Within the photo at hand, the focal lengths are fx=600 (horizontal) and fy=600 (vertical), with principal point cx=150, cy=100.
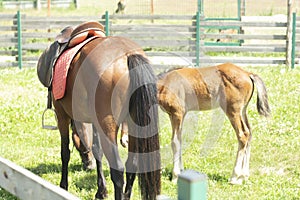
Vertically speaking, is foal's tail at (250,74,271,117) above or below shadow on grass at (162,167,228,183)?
above

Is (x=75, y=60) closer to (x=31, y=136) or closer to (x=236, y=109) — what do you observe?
(x=236, y=109)

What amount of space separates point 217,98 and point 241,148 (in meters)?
0.73

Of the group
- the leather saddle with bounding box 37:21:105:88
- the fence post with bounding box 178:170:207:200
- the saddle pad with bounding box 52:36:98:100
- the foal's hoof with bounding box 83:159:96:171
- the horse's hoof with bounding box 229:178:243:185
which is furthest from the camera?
the foal's hoof with bounding box 83:159:96:171

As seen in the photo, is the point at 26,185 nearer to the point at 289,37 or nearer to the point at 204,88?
the point at 204,88

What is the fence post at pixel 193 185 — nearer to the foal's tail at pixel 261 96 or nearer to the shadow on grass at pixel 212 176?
the shadow on grass at pixel 212 176

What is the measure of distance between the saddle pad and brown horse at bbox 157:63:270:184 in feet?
5.17

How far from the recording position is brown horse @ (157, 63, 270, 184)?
737 cm

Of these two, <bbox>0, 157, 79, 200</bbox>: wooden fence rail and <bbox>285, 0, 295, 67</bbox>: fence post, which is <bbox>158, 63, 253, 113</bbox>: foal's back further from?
<bbox>285, 0, 295, 67</bbox>: fence post

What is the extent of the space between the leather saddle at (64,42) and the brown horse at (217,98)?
1.37 m

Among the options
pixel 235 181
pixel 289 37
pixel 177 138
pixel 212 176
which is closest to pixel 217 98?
pixel 177 138

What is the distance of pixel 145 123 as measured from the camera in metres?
5.72

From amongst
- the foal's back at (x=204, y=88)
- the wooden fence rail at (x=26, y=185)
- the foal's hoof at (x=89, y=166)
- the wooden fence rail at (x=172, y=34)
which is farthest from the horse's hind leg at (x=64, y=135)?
the wooden fence rail at (x=172, y=34)

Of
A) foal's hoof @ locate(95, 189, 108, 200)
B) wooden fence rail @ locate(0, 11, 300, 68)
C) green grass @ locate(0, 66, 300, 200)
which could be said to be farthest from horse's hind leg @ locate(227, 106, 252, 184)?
wooden fence rail @ locate(0, 11, 300, 68)

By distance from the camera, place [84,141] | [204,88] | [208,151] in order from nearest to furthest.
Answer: [84,141] → [204,88] → [208,151]
